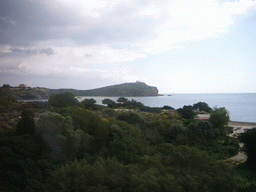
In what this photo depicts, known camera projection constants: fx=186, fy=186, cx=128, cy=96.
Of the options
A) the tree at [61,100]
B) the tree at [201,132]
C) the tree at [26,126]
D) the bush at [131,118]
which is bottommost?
the tree at [201,132]

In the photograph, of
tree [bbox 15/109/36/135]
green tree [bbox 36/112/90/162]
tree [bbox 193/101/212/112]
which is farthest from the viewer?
tree [bbox 193/101/212/112]

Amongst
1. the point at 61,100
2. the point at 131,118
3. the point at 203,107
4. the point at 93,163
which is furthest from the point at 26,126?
the point at 203,107

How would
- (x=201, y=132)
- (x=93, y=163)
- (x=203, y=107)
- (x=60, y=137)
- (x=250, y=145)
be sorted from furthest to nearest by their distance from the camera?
(x=203, y=107) → (x=201, y=132) → (x=250, y=145) → (x=60, y=137) → (x=93, y=163)

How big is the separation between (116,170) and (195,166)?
224cm

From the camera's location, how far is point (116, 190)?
427 centimetres

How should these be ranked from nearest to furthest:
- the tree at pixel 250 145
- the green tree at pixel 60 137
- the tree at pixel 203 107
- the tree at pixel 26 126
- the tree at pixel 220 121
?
the green tree at pixel 60 137 < the tree at pixel 26 126 < the tree at pixel 250 145 < the tree at pixel 220 121 < the tree at pixel 203 107

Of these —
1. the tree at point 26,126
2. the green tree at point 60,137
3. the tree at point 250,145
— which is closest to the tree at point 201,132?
the tree at point 250,145

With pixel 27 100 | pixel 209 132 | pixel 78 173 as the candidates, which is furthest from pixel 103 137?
pixel 27 100

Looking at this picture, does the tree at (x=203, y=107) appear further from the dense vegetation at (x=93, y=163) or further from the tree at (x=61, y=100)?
the dense vegetation at (x=93, y=163)

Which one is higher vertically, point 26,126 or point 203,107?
point 26,126

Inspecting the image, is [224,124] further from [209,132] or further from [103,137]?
[103,137]

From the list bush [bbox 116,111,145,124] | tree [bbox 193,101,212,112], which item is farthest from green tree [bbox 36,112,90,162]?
tree [bbox 193,101,212,112]

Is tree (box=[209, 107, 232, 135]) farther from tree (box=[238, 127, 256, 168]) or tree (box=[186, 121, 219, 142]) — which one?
tree (box=[238, 127, 256, 168])

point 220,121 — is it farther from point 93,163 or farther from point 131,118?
point 93,163
